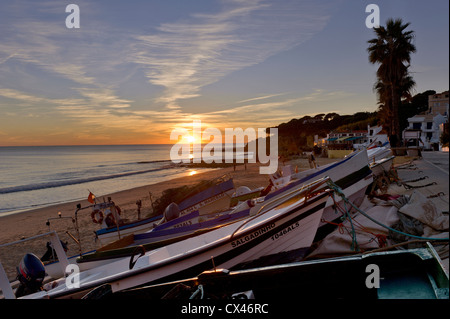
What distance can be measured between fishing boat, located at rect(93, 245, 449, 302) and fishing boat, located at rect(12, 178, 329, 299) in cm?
99

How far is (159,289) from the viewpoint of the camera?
150 inches

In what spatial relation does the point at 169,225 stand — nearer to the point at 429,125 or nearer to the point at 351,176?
the point at 351,176

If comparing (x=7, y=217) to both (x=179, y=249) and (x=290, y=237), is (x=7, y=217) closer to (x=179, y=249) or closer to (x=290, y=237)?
(x=179, y=249)

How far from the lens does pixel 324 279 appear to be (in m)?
3.58

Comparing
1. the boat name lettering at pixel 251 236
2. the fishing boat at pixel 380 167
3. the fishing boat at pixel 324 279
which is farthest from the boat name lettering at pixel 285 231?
the fishing boat at pixel 380 167

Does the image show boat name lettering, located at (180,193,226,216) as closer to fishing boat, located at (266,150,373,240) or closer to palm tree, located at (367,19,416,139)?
fishing boat, located at (266,150,373,240)

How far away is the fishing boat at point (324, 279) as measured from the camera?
340 centimetres

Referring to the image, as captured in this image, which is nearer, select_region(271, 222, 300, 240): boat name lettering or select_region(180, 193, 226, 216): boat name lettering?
select_region(271, 222, 300, 240): boat name lettering

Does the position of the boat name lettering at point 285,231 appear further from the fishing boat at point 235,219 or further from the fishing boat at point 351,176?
the fishing boat at point 351,176

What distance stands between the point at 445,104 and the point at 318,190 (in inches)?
2319

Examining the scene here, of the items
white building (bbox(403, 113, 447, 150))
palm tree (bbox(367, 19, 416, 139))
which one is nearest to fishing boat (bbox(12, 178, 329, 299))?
palm tree (bbox(367, 19, 416, 139))

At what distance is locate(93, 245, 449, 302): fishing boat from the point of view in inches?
134

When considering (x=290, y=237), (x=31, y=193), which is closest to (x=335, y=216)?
(x=290, y=237)

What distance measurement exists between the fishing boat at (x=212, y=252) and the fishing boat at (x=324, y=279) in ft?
3.23
